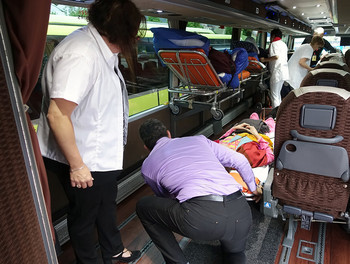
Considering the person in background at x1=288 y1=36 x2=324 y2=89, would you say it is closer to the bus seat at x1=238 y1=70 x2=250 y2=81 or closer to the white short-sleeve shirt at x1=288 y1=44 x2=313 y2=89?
the white short-sleeve shirt at x1=288 y1=44 x2=313 y2=89

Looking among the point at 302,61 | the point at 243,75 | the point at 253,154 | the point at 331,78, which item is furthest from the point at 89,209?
the point at 302,61

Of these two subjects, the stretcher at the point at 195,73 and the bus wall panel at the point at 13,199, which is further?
the stretcher at the point at 195,73

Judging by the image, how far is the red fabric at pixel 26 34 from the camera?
919 mm

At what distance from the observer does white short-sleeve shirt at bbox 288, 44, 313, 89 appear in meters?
5.20

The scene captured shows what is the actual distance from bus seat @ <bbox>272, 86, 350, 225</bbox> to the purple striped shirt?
1.32 ft

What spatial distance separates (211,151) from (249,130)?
4.79 feet

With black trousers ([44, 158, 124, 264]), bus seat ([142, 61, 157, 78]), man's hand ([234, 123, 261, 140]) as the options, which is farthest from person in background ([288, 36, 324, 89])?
black trousers ([44, 158, 124, 264])

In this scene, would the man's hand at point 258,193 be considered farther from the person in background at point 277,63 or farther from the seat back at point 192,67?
the person in background at point 277,63

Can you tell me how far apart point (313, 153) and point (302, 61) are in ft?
12.8

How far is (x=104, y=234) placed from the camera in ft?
6.88

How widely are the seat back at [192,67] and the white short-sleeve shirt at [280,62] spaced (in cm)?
258

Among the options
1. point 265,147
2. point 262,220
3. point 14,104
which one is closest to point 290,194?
point 262,220

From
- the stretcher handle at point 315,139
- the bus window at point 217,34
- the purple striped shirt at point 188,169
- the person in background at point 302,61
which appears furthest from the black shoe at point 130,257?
the person in background at point 302,61

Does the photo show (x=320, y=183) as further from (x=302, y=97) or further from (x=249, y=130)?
(x=249, y=130)
